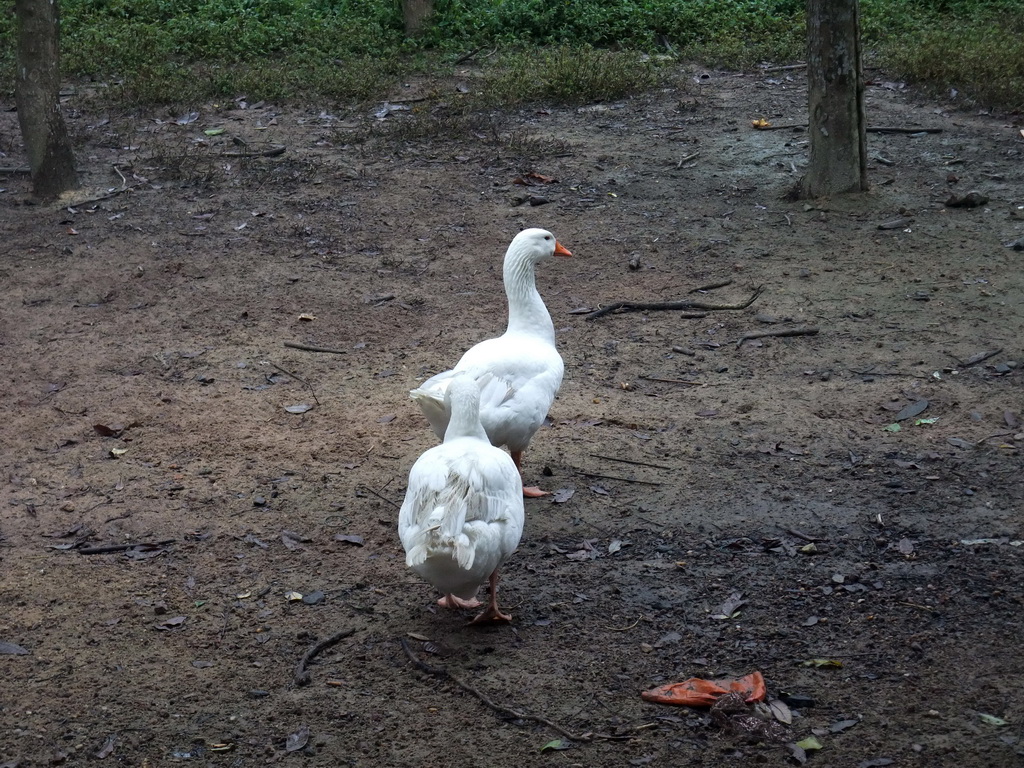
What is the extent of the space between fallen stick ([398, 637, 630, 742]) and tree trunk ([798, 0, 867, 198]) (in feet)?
21.2

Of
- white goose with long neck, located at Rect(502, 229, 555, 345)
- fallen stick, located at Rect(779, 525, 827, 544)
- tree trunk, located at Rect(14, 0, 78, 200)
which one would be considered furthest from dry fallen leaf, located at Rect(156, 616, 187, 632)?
tree trunk, located at Rect(14, 0, 78, 200)

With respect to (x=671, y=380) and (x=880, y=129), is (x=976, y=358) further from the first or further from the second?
(x=880, y=129)

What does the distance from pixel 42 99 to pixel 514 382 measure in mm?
6431

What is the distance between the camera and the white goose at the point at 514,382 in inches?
196

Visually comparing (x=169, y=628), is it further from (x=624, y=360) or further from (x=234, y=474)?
(x=624, y=360)

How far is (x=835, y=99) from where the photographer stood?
870 centimetres

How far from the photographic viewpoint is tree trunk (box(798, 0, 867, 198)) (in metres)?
8.55

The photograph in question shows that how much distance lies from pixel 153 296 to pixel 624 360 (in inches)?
146

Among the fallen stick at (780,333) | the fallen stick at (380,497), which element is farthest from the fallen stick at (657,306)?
the fallen stick at (380,497)

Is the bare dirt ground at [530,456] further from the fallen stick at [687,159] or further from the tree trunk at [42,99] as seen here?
the tree trunk at [42,99]

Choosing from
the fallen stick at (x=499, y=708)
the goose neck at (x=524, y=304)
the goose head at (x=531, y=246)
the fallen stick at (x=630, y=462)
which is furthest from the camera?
the goose head at (x=531, y=246)

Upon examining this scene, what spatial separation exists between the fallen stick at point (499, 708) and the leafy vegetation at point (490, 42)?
902 cm

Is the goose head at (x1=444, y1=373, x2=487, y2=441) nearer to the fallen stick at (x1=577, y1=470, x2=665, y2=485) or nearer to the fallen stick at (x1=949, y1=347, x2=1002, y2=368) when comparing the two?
the fallen stick at (x1=577, y1=470, x2=665, y2=485)

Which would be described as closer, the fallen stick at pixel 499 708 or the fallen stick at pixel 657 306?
the fallen stick at pixel 499 708
